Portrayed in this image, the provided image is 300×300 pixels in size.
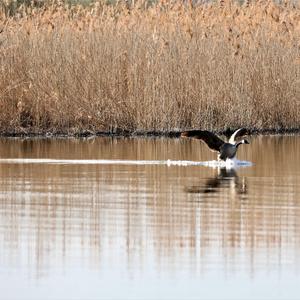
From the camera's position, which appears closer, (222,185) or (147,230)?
(147,230)

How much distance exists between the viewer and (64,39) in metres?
20.2

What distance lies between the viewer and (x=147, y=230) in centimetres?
906

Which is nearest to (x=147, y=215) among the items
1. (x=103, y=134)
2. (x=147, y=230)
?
(x=147, y=230)

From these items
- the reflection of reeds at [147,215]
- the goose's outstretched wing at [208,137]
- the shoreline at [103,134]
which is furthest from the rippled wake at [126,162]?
the shoreline at [103,134]

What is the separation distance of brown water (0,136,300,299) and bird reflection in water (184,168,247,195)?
0.5 inches

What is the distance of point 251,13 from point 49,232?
1264 cm

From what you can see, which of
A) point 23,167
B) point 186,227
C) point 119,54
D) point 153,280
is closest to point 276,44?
point 119,54

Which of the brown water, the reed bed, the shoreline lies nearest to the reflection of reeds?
the brown water

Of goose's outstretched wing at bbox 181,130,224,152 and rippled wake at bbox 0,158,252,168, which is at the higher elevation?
goose's outstretched wing at bbox 181,130,224,152

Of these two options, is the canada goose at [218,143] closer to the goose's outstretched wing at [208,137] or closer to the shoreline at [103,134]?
the goose's outstretched wing at [208,137]

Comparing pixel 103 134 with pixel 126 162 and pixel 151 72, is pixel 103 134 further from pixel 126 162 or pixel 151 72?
pixel 126 162

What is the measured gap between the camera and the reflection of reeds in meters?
8.23

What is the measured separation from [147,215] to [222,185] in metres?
2.52

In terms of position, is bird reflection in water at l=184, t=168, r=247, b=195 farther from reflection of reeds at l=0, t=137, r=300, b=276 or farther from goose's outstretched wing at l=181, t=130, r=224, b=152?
goose's outstretched wing at l=181, t=130, r=224, b=152
